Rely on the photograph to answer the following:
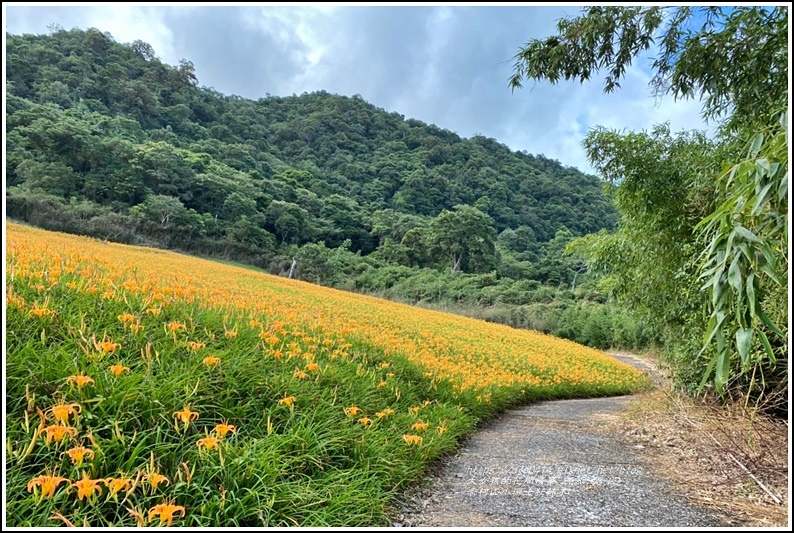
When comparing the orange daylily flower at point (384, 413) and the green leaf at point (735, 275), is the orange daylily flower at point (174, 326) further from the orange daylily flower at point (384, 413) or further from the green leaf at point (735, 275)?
the green leaf at point (735, 275)

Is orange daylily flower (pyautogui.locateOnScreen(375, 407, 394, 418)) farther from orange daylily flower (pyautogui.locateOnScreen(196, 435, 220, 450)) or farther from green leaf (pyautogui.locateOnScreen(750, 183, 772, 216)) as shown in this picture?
green leaf (pyautogui.locateOnScreen(750, 183, 772, 216))

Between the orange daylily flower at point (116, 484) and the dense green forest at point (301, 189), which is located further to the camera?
the dense green forest at point (301, 189)

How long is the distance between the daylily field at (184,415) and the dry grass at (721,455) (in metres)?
1.61

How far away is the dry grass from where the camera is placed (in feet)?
7.87

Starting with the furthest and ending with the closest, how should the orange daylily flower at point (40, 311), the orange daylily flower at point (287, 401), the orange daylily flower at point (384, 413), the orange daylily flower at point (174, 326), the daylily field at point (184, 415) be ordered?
the orange daylily flower at point (384, 413), the orange daylily flower at point (174, 326), the orange daylily flower at point (287, 401), the orange daylily flower at point (40, 311), the daylily field at point (184, 415)

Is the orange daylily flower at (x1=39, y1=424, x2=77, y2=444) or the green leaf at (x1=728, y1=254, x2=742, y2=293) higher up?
the green leaf at (x1=728, y1=254, x2=742, y2=293)

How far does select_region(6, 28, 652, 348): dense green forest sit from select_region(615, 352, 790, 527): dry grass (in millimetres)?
13531

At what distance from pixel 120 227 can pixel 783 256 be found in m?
29.6

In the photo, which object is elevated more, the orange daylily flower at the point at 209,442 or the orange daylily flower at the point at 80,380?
the orange daylily flower at the point at 80,380

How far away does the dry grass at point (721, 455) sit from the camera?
240cm

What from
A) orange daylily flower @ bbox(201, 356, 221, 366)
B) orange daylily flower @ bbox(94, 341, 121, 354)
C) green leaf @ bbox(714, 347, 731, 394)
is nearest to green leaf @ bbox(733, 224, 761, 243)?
green leaf @ bbox(714, 347, 731, 394)

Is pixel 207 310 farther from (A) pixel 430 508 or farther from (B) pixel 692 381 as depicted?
(B) pixel 692 381

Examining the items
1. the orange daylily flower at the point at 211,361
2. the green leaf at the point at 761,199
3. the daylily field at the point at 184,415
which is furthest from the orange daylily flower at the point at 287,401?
the green leaf at the point at 761,199

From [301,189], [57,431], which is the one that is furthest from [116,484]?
[301,189]
